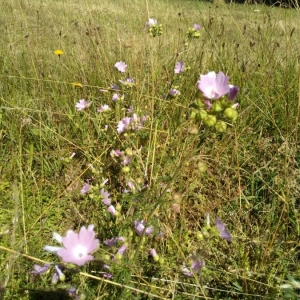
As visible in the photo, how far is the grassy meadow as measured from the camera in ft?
3.88

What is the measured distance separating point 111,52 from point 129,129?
1.39 metres

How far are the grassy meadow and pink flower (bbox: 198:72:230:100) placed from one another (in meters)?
0.02

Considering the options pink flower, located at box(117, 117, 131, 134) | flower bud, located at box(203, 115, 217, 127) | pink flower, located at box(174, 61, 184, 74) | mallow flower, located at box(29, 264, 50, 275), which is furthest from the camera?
pink flower, located at box(174, 61, 184, 74)

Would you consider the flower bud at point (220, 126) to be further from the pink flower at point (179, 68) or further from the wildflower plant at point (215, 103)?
the pink flower at point (179, 68)

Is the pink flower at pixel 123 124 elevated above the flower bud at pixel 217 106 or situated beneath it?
situated beneath

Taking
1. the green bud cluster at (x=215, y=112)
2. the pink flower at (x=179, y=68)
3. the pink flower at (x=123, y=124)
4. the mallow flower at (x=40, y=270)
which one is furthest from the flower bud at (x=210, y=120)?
the pink flower at (x=179, y=68)

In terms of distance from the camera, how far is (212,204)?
1.69 metres

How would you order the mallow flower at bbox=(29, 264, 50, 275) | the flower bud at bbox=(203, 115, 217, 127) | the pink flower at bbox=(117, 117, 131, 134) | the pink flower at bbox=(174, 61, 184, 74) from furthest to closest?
the pink flower at bbox=(174, 61, 184, 74)
the pink flower at bbox=(117, 117, 131, 134)
the mallow flower at bbox=(29, 264, 50, 275)
the flower bud at bbox=(203, 115, 217, 127)

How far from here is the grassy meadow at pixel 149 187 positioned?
3.88ft

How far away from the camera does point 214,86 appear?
2.99ft

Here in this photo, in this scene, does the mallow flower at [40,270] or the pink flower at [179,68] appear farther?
the pink flower at [179,68]

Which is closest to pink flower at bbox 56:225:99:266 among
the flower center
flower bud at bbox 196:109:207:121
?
the flower center

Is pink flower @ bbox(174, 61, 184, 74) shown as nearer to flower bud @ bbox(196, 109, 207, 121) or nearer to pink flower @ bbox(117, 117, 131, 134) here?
pink flower @ bbox(117, 117, 131, 134)

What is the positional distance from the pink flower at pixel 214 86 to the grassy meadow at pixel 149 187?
0.9 inches
